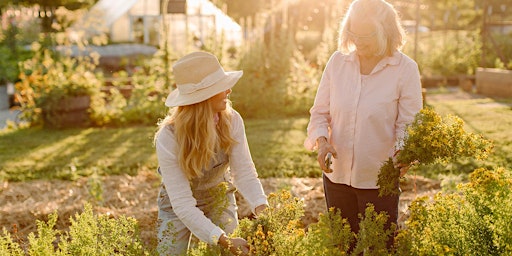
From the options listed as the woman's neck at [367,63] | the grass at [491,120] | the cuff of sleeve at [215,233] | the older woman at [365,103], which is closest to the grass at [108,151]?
the grass at [491,120]

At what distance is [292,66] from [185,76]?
7172 millimetres

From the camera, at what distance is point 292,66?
9906 mm

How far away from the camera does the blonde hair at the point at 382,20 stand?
111 inches

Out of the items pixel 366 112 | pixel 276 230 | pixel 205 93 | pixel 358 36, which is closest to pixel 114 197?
pixel 205 93

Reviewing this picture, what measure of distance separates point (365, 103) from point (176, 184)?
2.91ft

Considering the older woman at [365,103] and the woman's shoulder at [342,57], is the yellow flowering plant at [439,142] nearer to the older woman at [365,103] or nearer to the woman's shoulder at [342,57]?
the older woman at [365,103]

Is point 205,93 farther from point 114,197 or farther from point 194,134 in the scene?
point 114,197

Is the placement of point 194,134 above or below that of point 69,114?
above

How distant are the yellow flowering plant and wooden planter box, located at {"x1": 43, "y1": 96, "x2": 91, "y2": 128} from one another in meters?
6.99

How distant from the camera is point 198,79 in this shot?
281 centimetres

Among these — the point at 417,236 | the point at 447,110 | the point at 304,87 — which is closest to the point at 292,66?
the point at 304,87

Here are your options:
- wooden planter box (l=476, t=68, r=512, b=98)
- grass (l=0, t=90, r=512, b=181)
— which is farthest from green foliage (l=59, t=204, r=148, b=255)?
wooden planter box (l=476, t=68, r=512, b=98)

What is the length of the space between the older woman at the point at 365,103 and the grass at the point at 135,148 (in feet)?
7.45

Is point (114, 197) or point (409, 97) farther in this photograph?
point (114, 197)
